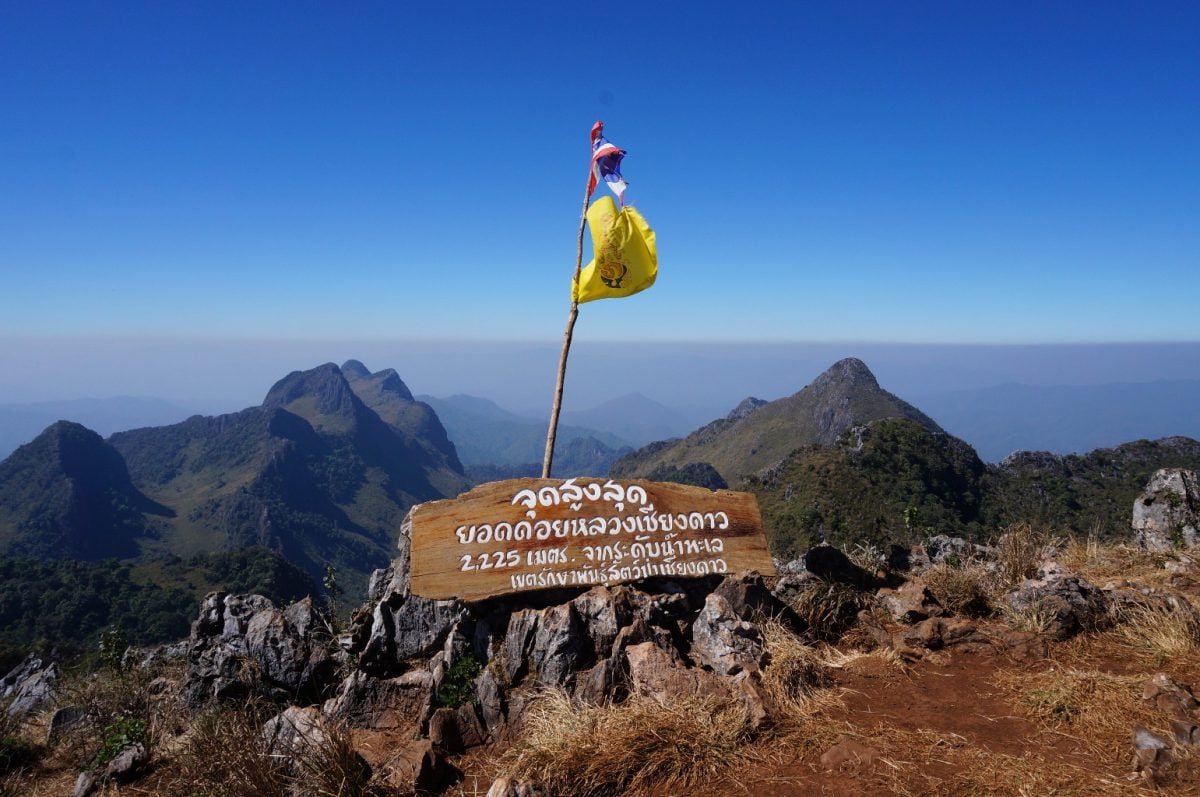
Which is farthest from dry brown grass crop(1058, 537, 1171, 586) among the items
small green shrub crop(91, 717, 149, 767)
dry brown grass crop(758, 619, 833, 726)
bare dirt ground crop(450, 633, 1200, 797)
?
small green shrub crop(91, 717, 149, 767)

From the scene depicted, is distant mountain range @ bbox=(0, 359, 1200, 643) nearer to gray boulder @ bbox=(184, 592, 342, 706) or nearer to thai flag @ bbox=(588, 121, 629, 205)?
thai flag @ bbox=(588, 121, 629, 205)

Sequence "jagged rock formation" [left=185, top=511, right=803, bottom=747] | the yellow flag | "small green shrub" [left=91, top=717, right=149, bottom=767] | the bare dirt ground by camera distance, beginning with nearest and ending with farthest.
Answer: the bare dirt ground < "jagged rock formation" [left=185, top=511, right=803, bottom=747] < "small green shrub" [left=91, top=717, right=149, bottom=767] < the yellow flag

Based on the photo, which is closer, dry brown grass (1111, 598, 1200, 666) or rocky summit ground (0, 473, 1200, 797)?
rocky summit ground (0, 473, 1200, 797)

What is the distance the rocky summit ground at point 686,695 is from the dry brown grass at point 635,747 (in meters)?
0.02

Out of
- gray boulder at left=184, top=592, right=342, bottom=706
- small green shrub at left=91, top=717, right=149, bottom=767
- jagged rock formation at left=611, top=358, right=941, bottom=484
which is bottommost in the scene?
jagged rock formation at left=611, top=358, right=941, bottom=484

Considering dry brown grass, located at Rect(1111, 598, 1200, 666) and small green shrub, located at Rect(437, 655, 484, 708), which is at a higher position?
dry brown grass, located at Rect(1111, 598, 1200, 666)

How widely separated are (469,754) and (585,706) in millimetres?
1170

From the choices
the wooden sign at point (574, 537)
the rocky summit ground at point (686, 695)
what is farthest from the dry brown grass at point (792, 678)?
the wooden sign at point (574, 537)

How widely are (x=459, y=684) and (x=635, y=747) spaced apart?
2424 millimetres

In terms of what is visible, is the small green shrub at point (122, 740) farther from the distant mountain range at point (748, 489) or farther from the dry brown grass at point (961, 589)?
the distant mountain range at point (748, 489)

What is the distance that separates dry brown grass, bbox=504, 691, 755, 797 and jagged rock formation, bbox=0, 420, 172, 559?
20202 centimetres

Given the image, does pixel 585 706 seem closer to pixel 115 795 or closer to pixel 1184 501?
pixel 115 795

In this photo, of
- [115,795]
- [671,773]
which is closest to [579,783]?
[671,773]

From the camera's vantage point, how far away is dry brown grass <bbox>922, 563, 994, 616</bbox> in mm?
8555
